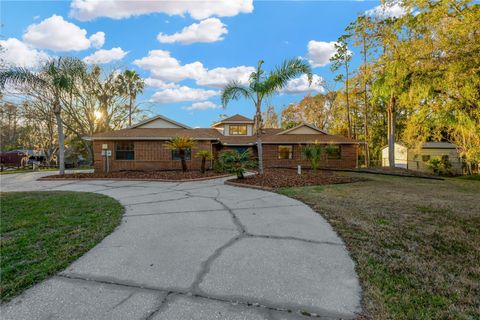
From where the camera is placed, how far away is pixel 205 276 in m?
2.51

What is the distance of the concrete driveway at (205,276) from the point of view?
6.47 ft

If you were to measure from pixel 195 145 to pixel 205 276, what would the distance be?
1427 cm

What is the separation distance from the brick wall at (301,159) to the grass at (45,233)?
15054mm

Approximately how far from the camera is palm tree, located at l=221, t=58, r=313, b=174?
36.8 feet

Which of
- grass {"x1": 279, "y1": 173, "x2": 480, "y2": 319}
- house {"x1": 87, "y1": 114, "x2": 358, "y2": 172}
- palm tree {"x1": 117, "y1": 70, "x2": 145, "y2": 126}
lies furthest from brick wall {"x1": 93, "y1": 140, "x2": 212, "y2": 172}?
palm tree {"x1": 117, "y1": 70, "x2": 145, "y2": 126}

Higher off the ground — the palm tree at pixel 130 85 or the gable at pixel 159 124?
the palm tree at pixel 130 85

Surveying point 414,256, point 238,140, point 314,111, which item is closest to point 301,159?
point 238,140

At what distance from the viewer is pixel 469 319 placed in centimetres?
185

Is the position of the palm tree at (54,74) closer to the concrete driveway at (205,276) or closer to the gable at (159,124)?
the gable at (159,124)

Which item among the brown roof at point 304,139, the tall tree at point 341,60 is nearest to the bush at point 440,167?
the brown roof at point 304,139

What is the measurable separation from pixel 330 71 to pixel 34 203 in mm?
24891

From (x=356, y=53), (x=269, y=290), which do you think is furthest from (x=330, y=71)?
(x=269, y=290)

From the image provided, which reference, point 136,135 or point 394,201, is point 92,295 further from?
point 136,135

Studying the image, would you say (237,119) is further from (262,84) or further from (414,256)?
(414,256)
